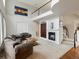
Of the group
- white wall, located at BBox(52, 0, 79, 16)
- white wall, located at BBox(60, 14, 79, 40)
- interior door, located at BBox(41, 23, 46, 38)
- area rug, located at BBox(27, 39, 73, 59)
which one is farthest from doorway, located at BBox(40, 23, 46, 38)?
white wall, located at BBox(52, 0, 79, 16)

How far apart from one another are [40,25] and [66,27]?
134 inches

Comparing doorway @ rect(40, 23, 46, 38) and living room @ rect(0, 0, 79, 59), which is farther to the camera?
doorway @ rect(40, 23, 46, 38)

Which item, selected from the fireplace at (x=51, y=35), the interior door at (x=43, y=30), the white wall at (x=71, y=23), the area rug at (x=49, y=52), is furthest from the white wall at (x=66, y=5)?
the interior door at (x=43, y=30)

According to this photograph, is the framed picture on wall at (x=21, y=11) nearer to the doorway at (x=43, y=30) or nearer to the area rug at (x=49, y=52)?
the doorway at (x=43, y=30)

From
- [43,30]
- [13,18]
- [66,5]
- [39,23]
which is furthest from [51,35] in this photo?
[66,5]

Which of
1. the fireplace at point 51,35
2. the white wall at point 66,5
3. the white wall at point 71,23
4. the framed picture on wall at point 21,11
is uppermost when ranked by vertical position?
the framed picture on wall at point 21,11

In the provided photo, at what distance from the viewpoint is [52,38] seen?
25.7ft

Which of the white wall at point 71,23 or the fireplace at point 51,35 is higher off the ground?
the white wall at point 71,23

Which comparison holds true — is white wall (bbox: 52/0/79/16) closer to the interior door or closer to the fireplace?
the fireplace

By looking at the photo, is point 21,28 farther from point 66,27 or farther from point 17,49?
point 17,49

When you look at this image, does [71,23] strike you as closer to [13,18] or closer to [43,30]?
[43,30]

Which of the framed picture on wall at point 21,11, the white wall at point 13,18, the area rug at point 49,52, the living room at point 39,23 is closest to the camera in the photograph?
the area rug at point 49,52

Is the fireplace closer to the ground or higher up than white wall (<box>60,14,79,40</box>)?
closer to the ground

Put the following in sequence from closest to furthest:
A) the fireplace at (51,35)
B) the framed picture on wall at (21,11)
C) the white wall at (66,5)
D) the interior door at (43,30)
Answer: the white wall at (66,5) → the fireplace at (51,35) → the framed picture on wall at (21,11) → the interior door at (43,30)
